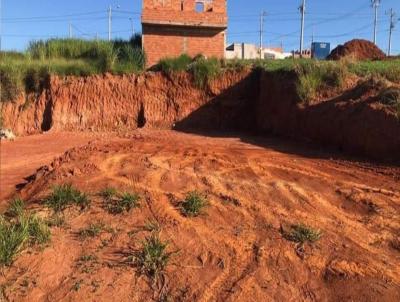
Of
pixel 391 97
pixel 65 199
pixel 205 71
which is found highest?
pixel 205 71

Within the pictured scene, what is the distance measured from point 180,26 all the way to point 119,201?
11.0 meters

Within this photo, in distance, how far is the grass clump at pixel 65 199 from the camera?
509 centimetres

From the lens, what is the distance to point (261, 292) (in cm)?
353

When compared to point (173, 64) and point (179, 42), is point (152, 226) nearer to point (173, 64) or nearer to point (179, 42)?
point (173, 64)

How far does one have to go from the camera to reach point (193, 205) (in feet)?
15.9

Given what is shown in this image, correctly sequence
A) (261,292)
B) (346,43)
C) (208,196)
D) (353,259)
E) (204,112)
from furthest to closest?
(346,43), (204,112), (208,196), (353,259), (261,292)

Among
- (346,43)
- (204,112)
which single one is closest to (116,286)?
(204,112)

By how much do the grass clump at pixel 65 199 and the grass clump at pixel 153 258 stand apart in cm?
137

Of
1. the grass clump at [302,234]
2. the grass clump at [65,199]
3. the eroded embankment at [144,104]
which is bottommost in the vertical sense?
the grass clump at [302,234]

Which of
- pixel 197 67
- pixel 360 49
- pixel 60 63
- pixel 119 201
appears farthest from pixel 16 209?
pixel 360 49

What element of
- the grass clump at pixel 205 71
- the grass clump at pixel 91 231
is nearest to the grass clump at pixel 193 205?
the grass clump at pixel 91 231

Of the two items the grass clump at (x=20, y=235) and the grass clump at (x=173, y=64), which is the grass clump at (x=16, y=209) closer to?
the grass clump at (x=20, y=235)

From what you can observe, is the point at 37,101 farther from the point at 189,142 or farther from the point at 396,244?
the point at 396,244

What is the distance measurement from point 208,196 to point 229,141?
520 cm
